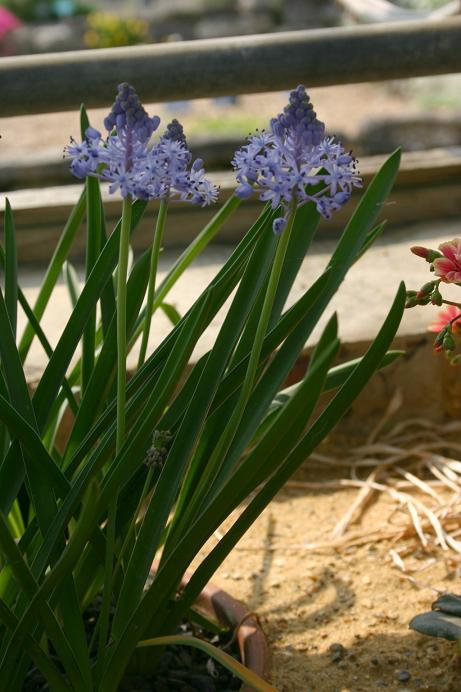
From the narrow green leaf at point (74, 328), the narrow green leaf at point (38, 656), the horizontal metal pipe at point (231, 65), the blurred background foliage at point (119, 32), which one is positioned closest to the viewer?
the narrow green leaf at point (38, 656)

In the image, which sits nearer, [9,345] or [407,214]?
[9,345]

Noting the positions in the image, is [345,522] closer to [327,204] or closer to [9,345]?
[9,345]

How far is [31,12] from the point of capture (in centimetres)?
1199

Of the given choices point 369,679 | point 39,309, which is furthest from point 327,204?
point 369,679

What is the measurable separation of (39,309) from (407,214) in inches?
66.6

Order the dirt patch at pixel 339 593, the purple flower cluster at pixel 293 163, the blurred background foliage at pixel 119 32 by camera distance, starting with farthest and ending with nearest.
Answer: the blurred background foliage at pixel 119 32 → the dirt patch at pixel 339 593 → the purple flower cluster at pixel 293 163

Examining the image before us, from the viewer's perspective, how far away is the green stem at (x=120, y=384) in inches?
42.5

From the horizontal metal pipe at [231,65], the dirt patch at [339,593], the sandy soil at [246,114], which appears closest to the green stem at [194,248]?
the dirt patch at [339,593]

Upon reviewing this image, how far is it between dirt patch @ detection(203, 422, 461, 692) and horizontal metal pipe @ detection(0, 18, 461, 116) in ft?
2.91

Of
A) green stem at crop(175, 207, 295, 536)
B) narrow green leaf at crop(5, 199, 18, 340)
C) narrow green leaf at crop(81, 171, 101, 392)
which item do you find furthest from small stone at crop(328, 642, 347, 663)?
narrow green leaf at crop(5, 199, 18, 340)

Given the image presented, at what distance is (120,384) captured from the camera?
1.13 m

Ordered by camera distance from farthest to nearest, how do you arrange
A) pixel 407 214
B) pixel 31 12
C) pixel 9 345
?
pixel 31 12 → pixel 407 214 → pixel 9 345

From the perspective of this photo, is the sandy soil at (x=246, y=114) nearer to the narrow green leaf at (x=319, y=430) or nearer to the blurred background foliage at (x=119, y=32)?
the blurred background foliage at (x=119, y=32)

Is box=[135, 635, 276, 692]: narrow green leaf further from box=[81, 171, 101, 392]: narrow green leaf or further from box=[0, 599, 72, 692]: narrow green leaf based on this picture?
box=[81, 171, 101, 392]: narrow green leaf
